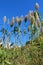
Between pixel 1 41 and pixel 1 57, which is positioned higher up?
pixel 1 41

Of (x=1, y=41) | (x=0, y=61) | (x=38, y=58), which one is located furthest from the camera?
(x=1, y=41)

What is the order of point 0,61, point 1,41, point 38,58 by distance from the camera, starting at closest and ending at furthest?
point 0,61
point 38,58
point 1,41

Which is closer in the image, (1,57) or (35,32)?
(1,57)

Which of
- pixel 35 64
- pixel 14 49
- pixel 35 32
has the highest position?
pixel 35 32

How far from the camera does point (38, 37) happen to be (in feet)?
17.4

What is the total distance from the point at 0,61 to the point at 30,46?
1.00 meters

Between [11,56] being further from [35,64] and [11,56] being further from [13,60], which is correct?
[35,64]

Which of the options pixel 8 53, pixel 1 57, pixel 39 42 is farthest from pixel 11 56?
pixel 39 42

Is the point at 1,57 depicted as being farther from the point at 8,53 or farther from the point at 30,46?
the point at 30,46

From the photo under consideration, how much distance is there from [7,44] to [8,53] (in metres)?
0.32

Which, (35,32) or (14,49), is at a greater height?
(35,32)

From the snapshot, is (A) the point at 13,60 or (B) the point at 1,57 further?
(A) the point at 13,60

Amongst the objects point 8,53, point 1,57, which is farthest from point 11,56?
point 1,57

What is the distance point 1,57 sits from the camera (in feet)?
14.6
